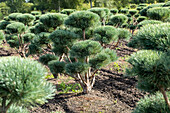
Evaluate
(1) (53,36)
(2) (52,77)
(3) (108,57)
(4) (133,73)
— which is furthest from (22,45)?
(4) (133,73)

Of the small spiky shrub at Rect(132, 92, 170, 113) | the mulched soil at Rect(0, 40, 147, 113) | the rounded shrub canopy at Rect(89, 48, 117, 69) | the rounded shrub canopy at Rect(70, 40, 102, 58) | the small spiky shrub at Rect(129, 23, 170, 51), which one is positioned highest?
the small spiky shrub at Rect(129, 23, 170, 51)

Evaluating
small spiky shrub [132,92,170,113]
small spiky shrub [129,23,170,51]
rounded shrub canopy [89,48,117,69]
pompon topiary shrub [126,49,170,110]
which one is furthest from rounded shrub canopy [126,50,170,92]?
rounded shrub canopy [89,48,117,69]

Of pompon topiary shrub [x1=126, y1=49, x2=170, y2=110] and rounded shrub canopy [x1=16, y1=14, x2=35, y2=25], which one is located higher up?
rounded shrub canopy [x1=16, y1=14, x2=35, y2=25]

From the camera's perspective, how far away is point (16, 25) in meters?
8.03

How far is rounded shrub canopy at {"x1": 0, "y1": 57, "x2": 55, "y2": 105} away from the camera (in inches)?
60.7

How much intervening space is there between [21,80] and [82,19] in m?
2.91

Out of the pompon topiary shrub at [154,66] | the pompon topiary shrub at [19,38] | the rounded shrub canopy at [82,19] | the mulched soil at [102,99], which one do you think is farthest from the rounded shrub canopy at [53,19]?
the pompon topiary shrub at [154,66]

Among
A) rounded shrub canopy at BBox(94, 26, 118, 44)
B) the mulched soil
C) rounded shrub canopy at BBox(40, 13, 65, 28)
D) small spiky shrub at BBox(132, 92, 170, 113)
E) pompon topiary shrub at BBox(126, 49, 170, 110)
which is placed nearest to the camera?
pompon topiary shrub at BBox(126, 49, 170, 110)

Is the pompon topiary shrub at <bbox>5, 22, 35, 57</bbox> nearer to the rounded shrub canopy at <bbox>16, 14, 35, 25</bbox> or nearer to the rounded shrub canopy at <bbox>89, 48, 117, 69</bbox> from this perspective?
the rounded shrub canopy at <bbox>16, 14, 35, 25</bbox>

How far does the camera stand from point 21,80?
1.59 metres

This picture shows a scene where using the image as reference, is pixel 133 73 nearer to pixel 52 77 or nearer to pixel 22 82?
pixel 22 82

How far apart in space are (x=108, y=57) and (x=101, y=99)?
122 centimetres

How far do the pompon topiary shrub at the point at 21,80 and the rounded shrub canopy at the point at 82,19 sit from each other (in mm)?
2719

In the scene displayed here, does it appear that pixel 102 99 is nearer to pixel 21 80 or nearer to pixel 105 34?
pixel 105 34
